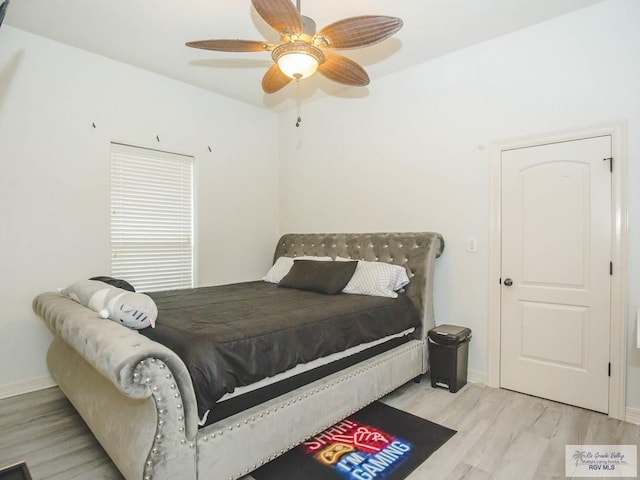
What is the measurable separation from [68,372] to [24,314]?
98 centimetres

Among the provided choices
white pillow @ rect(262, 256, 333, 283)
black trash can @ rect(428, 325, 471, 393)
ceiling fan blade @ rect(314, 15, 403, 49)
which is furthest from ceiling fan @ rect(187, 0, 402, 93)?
black trash can @ rect(428, 325, 471, 393)

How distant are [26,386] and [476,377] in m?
3.85

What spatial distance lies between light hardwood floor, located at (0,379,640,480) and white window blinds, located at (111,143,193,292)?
1286 mm

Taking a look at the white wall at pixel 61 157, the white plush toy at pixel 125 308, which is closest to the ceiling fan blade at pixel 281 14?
the white plush toy at pixel 125 308

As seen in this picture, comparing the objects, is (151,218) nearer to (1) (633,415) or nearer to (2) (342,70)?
(2) (342,70)

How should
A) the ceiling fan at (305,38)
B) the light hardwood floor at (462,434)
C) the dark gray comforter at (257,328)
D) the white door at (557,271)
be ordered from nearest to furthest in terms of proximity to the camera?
1. the dark gray comforter at (257,328)
2. the ceiling fan at (305,38)
3. the light hardwood floor at (462,434)
4. the white door at (557,271)

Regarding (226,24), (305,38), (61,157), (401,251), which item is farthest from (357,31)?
(61,157)

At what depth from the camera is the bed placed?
1477 millimetres

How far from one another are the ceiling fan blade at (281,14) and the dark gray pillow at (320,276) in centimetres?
200

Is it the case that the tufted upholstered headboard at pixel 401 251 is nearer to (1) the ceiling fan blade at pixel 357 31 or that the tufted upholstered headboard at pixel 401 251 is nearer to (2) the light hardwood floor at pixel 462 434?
(2) the light hardwood floor at pixel 462 434

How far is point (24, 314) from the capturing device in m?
3.00

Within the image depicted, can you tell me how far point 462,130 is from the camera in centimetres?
331

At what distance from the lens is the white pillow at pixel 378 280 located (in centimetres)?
319

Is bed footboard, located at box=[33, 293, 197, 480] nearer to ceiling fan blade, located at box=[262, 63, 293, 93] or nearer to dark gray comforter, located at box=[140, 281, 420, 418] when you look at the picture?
dark gray comforter, located at box=[140, 281, 420, 418]
